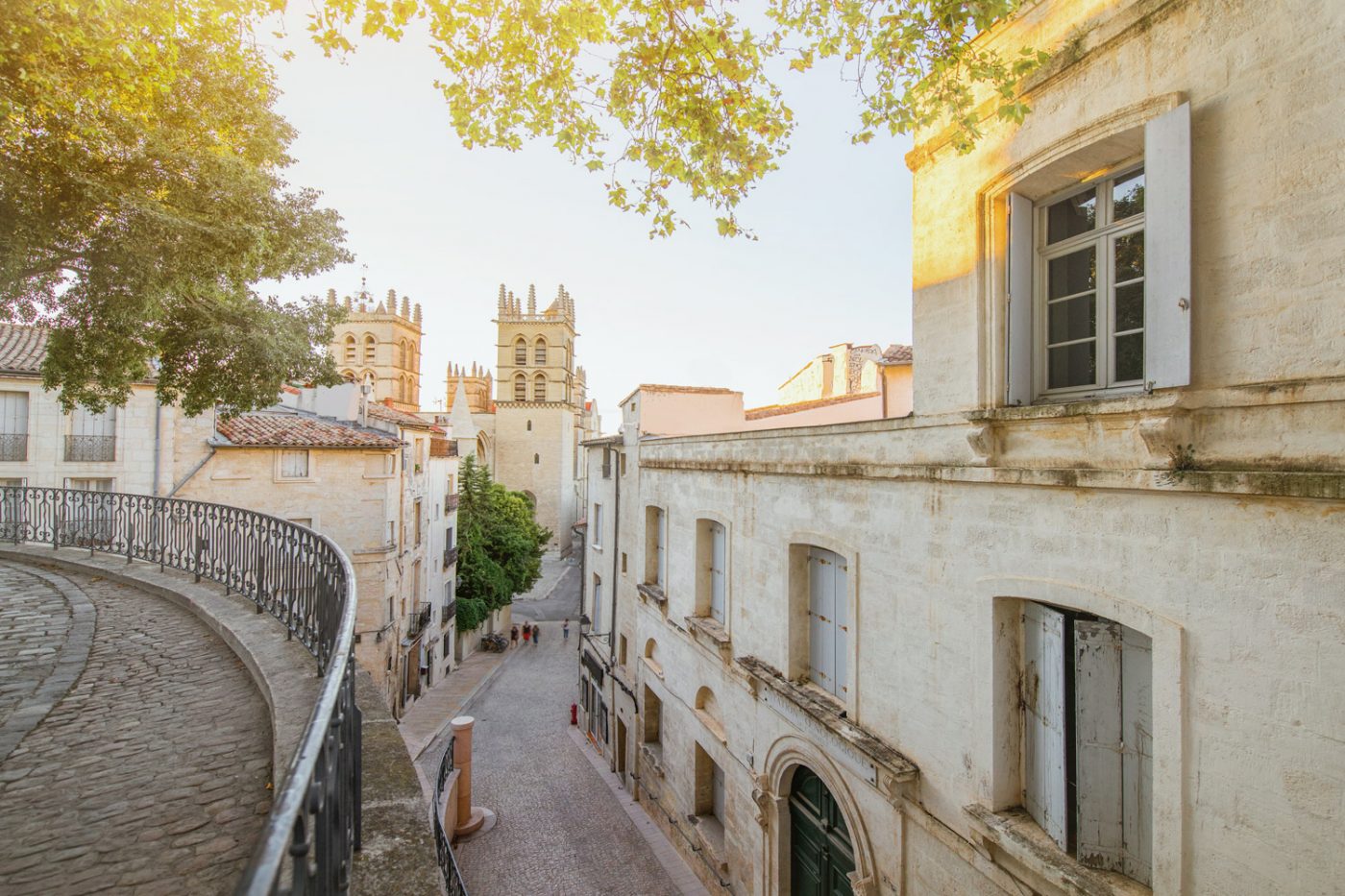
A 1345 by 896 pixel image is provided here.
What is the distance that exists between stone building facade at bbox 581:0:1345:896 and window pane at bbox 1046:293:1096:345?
38 millimetres

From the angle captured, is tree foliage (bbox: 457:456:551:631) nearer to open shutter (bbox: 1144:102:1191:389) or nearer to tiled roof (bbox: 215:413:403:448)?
tiled roof (bbox: 215:413:403:448)

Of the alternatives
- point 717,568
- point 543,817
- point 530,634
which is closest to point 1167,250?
point 717,568

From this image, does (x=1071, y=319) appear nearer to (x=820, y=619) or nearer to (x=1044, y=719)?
(x=1044, y=719)

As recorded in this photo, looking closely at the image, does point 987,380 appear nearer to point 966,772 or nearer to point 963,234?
point 963,234

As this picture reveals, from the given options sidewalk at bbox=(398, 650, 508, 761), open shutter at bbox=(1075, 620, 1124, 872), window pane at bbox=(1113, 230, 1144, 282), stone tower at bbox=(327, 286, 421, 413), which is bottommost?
sidewalk at bbox=(398, 650, 508, 761)

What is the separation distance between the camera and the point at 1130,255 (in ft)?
14.7

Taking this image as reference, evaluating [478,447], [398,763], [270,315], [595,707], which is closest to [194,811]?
[398,763]

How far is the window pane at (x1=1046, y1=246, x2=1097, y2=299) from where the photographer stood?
478 cm

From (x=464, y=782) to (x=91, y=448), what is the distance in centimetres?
1412

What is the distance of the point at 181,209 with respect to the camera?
6.99 meters

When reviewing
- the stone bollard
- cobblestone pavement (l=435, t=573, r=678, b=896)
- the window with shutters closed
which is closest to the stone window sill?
the window with shutters closed

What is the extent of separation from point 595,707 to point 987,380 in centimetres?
1555

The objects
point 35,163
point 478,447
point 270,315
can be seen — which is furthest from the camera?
point 478,447

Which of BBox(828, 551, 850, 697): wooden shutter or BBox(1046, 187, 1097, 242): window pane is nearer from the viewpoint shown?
BBox(1046, 187, 1097, 242): window pane
